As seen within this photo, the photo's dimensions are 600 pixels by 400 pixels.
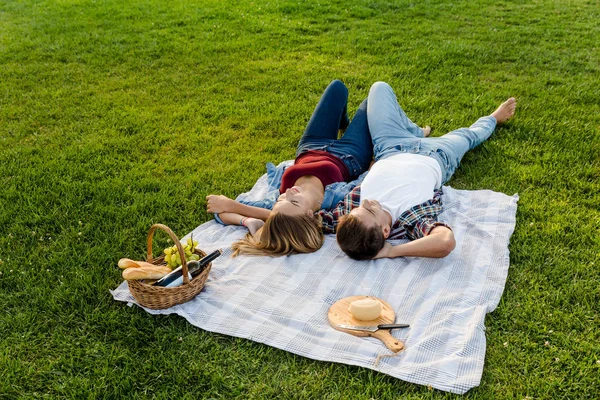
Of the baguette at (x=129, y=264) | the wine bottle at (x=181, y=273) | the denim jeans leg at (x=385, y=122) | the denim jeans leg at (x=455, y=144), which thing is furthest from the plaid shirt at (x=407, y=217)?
the baguette at (x=129, y=264)

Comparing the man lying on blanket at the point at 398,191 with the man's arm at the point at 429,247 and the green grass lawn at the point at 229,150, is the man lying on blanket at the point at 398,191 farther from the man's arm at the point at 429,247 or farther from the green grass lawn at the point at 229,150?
the green grass lawn at the point at 229,150

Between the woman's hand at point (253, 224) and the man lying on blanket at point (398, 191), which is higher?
the man lying on blanket at point (398, 191)

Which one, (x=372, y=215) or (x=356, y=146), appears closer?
(x=372, y=215)

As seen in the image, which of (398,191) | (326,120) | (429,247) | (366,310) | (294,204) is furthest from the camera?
(326,120)

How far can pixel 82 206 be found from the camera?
5.52 m

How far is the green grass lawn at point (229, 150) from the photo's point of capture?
3.67 meters

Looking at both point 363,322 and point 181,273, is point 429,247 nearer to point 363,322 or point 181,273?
point 363,322

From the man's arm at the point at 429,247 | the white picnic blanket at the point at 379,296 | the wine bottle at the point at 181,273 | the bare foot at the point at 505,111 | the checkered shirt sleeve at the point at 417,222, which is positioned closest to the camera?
the white picnic blanket at the point at 379,296

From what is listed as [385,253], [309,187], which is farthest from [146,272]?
[385,253]

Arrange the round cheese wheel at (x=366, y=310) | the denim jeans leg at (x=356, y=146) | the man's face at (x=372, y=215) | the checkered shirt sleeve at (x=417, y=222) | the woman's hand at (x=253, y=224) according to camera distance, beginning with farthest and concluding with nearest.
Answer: the denim jeans leg at (x=356, y=146) < the woman's hand at (x=253, y=224) < the checkered shirt sleeve at (x=417, y=222) < the man's face at (x=372, y=215) < the round cheese wheel at (x=366, y=310)

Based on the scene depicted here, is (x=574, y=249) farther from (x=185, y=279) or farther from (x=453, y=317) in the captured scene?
(x=185, y=279)

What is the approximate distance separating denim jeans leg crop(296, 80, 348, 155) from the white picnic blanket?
1455 mm

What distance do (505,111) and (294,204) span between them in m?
3.47

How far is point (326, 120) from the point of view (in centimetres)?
611
